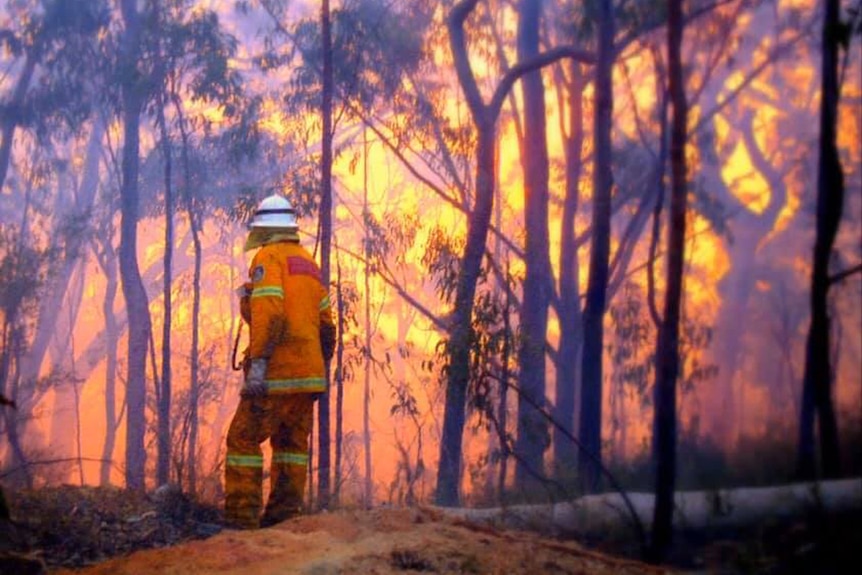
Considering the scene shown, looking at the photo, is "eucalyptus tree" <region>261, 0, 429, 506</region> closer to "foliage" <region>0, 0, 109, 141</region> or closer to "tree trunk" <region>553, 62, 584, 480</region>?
"tree trunk" <region>553, 62, 584, 480</region>

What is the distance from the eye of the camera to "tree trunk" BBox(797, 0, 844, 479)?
530cm

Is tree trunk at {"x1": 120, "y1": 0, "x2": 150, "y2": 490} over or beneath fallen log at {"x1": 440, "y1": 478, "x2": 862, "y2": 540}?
over

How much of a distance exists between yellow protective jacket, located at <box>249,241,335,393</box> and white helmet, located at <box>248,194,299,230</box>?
14 centimetres

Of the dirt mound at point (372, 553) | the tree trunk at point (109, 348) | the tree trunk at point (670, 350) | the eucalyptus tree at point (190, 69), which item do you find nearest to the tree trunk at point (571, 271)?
the eucalyptus tree at point (190, 69)

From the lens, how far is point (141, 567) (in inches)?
192

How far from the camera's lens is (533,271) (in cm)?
1024

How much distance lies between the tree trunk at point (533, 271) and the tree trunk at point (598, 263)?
502mm

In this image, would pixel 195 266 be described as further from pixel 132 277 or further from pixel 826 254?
pixel 826 254

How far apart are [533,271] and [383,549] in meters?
5.71

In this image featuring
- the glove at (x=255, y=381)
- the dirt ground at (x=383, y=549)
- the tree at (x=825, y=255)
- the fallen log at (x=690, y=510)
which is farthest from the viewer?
the glove at (x=255, y=381)

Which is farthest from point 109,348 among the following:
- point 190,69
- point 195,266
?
point 190,69

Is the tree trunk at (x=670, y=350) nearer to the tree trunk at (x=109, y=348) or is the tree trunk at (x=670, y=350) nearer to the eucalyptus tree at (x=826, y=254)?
the eucalyptus tree at (x=826, y=254)

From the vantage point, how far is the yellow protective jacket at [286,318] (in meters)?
6.02

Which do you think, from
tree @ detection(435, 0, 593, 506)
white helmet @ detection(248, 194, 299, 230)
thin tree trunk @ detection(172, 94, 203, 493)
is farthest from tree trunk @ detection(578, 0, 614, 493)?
thin tree trunk @ detection(172, 94, 203, 493)
